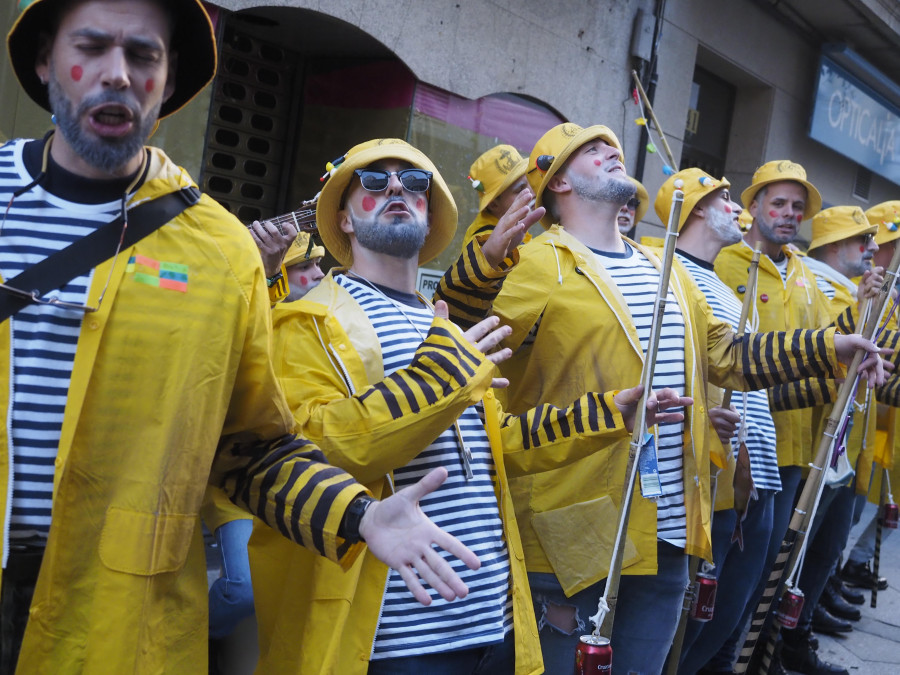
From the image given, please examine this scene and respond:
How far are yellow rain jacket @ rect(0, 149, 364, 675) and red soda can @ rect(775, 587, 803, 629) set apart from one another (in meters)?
2.16

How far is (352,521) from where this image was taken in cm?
196

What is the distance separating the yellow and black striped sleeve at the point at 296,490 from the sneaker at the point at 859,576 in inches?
245

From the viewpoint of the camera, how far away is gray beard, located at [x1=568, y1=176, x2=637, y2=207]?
3.62 meters

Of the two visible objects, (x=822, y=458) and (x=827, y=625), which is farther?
(x=827, y=625)

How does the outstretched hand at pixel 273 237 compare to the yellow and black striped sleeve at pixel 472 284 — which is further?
the outstretched hand at pixel 273 237

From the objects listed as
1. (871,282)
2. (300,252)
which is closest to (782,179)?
(871,282)

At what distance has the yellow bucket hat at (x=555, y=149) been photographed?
373 centimetres

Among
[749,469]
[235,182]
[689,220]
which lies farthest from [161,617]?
[235,182]

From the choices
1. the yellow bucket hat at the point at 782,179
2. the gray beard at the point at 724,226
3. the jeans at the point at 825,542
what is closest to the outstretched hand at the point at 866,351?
the gray beard at the point at 724,226

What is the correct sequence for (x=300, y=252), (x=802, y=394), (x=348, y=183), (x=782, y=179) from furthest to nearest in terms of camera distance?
(x=782, y=179) → (x=802, y=394) → (x=300, y=252) → (x=348, y=183)

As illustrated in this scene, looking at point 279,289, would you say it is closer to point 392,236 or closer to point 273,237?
point 273,237

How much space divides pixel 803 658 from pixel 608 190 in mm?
3165

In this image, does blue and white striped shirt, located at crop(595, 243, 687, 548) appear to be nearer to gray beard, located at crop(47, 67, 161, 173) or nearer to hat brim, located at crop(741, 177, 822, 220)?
gray beard, located at crop(47, 67, 161, 173)

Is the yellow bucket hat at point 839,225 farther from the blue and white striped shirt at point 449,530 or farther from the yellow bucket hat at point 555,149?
the blue and white striped shirt at point 449,530
